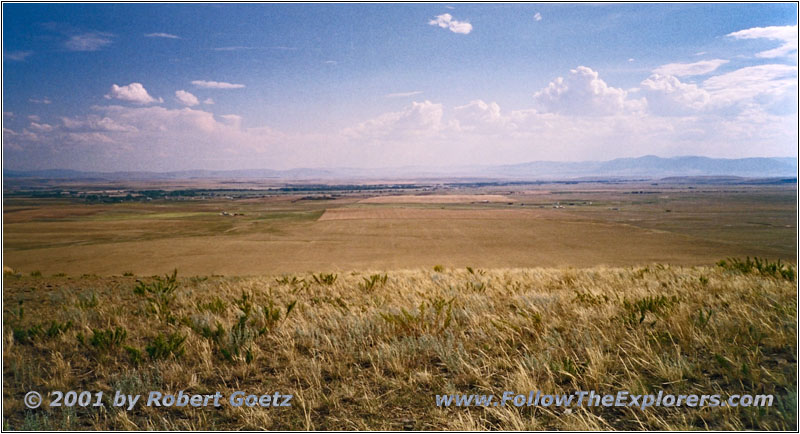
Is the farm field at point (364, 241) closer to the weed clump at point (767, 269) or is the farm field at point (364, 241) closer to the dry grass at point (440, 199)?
the weed clump at point (767, 269)

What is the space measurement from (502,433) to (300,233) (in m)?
48.0

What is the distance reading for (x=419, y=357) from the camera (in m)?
4.70

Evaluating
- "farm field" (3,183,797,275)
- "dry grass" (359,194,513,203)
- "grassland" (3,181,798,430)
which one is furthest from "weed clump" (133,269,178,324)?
"dry grass" (359,194,513,203)

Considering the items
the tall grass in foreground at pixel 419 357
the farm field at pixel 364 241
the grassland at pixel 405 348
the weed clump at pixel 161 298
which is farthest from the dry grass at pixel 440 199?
the tall grass in foreground at pixel 419 357

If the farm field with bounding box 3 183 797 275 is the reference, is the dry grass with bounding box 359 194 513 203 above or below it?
above

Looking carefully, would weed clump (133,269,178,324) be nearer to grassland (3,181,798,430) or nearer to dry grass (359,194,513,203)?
grassland (3,181,798,430)

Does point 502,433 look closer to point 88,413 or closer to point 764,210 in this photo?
point 88,413

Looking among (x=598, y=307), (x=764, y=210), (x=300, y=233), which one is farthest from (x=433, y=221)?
(x=598, y=307)

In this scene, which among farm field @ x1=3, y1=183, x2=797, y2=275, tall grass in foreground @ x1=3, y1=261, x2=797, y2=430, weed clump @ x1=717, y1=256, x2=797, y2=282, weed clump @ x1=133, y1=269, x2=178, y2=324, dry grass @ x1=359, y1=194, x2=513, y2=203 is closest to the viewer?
tall grass in foreground @ x1=3, y1=261, x2=797, y2=430

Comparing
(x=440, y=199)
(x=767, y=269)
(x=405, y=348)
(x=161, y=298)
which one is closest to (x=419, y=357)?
(x=405, y=348)

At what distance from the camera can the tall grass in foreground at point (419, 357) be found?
3650mm

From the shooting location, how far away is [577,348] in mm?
4738

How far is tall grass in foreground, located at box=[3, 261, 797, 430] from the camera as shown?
3.65 metres

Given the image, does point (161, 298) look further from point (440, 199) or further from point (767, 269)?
point (440, 199)
